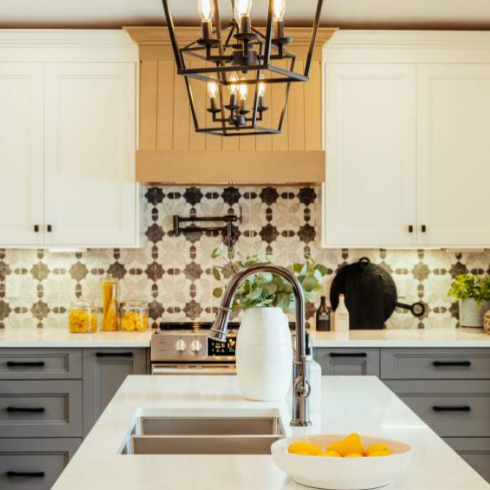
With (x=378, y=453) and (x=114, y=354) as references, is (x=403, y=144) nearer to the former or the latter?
(x=114, y=354)

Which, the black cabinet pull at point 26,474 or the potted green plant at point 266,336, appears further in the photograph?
the black cabinet pull at point 26,474

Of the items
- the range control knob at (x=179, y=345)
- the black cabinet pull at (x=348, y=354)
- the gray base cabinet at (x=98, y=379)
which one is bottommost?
the gray base cabinet at (x=98, y=379)

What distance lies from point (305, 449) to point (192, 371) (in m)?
2.35

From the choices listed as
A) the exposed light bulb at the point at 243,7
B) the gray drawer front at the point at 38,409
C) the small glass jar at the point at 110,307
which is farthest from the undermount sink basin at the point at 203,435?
the small glass jar at the point at 110,307

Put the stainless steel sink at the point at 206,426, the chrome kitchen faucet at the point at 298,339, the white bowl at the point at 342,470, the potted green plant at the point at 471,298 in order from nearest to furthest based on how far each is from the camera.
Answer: the white bowl at the point at 342,470 → the chrome kitchen faucet at the point at 298,339 → the stainless steel sink at the point at 206,426 → the potted green plant at the point at 471,298

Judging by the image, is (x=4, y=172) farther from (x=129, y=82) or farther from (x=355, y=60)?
(x=355, y=60)

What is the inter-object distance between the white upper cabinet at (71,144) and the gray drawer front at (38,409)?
2.55 ft

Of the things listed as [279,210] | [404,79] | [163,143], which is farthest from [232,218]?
[404,79]

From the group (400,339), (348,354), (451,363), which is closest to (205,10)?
(348,354)

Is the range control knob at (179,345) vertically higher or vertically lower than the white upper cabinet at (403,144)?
lower

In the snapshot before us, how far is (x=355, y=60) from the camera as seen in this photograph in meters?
3.99

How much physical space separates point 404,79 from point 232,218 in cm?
127

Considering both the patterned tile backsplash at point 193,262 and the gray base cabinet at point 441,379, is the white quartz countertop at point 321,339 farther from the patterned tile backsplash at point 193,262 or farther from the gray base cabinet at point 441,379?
the patterned tile backsplash at point 193,262

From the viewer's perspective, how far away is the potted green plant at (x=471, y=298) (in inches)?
159
